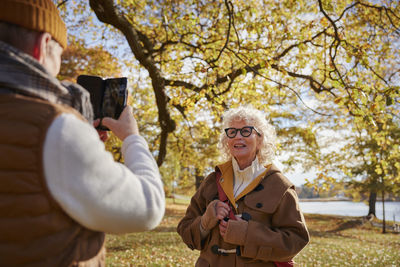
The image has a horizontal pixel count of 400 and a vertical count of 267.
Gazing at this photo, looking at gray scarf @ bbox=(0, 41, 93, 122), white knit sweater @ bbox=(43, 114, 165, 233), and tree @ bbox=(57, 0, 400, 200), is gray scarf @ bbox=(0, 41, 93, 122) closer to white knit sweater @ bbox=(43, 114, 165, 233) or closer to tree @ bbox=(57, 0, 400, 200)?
white knit sweater @ bbox=(43, 114, 165, 233)

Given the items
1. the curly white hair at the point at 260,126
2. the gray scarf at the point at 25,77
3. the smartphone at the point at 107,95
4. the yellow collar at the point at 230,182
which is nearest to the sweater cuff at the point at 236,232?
the yellow collar at the point at 230,182

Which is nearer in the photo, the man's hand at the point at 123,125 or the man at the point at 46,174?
the man at the point at 46,174

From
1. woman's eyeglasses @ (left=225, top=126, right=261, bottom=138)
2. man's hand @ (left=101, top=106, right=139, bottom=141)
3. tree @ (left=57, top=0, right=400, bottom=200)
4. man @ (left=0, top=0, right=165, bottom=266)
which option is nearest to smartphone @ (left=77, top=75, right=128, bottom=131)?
man's hand @ (left=101, top=106, right=139, bottom=141)

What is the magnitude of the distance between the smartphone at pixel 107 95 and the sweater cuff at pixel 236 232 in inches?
55.5

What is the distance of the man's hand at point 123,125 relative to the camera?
1.40 meters

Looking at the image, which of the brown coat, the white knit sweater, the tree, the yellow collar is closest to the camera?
the white knit sweater

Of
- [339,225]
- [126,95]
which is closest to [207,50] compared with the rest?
[126,95]

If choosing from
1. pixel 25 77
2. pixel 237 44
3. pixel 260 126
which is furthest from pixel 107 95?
pixel 237 44

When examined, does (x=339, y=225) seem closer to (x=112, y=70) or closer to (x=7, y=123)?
(x=112, y=70)

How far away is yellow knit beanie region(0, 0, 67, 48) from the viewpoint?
113cm

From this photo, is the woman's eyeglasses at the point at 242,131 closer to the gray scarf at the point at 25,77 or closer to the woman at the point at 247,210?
the woman at the point at 247,210

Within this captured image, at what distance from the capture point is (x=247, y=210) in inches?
103

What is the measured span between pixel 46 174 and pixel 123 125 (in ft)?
1.44

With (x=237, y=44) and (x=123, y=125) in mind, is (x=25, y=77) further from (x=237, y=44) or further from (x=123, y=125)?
(x=237, y=44)
